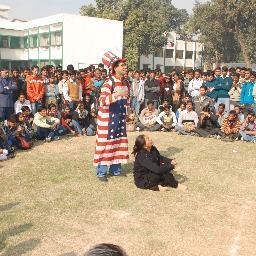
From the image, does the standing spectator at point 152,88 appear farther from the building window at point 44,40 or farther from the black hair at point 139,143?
the building window at point 44,40

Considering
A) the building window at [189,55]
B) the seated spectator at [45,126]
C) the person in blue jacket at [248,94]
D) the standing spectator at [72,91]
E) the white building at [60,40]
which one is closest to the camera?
the seated spectator at [45,126]

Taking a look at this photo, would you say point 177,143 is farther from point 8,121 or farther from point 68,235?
point 68,235

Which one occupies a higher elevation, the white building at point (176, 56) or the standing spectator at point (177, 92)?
the white building at point (176, 56)

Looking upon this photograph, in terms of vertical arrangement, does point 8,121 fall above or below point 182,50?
below

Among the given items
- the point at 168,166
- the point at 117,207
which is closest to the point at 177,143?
the point at 168,166

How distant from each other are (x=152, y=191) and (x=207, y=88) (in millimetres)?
7221

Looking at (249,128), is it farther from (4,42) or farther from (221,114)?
(4,42)

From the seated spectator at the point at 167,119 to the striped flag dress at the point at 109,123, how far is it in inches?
227

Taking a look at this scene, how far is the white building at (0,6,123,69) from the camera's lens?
34031 mm

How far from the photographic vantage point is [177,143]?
36.4 feet

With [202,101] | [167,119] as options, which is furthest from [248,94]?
[167,119]

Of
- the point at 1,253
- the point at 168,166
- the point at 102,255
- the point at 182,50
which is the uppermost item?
the point at 182,50

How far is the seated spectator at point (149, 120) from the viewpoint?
13.1m

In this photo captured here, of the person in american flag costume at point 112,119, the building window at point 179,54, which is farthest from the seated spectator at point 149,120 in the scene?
the building window at point 179,54
